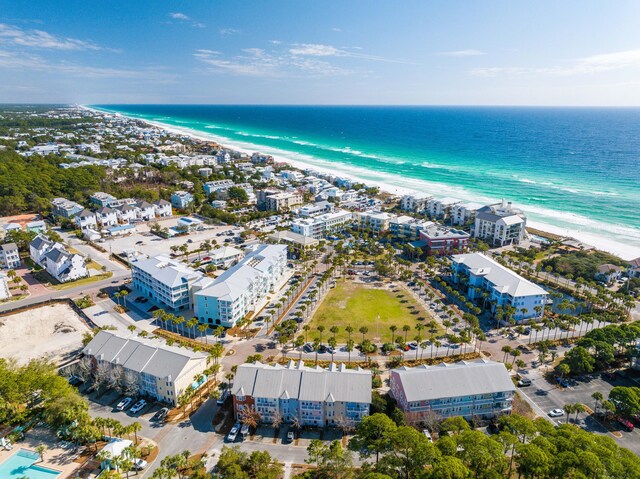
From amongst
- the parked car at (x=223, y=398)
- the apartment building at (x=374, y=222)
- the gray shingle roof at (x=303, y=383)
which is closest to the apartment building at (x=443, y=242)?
the apartment building at (x=374, y=222)

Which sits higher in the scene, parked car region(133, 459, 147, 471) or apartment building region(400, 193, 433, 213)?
apartment building region(400, 193, 433, 213)

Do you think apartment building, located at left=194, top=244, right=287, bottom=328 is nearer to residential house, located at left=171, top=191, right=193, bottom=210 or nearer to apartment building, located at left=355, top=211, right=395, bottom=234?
apartment building, located at left=355, top=211, right=395, bottom=234

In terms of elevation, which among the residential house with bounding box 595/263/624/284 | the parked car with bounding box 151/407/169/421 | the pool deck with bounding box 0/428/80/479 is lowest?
the pool deck with bounding box 0/428/80/479

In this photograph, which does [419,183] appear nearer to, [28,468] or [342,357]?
[342,357]

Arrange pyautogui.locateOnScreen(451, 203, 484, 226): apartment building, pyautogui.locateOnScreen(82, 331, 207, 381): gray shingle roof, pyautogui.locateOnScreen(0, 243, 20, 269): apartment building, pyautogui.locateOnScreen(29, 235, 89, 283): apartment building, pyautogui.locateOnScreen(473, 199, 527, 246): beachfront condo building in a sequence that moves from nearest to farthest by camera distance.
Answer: pyautogui.locateOnScreen(82, 331, 207, 381): gray shingle roof < pyautogui.locateOnScreen(29, 235, 89, 283): apartment building < pyautogui.locateOnScreen(0, 243, 20, 269): apartment building < pyautogui.locateOnScreen(473, 199, 527, 246): beachfront condo building < pyautogui.locateOnScreen(451, 203, 484, 226): apartment building

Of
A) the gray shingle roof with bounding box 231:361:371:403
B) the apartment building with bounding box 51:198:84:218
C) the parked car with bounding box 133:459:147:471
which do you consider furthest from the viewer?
the apartment building with bounding box 51:198:84:218

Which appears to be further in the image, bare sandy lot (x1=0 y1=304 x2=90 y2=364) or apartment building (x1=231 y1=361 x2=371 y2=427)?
bare sandy lot (x1=0 y1=304 x2=90 y2=364)

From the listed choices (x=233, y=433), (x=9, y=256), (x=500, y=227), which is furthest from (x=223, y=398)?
(x=500, y=227)

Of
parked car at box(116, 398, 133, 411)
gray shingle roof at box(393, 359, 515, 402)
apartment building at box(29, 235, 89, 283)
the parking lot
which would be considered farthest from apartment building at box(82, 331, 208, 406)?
the parking lot

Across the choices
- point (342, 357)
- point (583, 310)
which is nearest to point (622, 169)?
point (583, 310)
